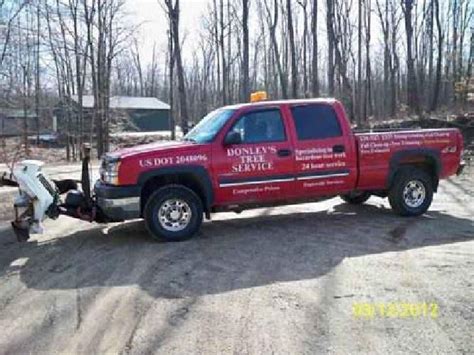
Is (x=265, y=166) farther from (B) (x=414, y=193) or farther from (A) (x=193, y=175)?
(B) (x=414, y=193)

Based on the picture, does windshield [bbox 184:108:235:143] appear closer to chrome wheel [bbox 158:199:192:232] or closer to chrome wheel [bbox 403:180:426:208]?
chrome wheel [bbox 158:199:192:232]

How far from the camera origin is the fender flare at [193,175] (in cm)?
781

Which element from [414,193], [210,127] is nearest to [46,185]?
[210,127]

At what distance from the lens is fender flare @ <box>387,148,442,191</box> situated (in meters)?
9.18

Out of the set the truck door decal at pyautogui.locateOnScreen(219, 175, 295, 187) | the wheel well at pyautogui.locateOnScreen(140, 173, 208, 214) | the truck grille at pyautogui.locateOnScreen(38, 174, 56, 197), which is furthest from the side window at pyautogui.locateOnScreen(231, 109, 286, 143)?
the truck grille at pyautogui.locateOnScreen(38, 174, 56, 197)

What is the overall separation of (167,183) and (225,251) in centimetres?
143

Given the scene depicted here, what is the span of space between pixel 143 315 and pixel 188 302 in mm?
482

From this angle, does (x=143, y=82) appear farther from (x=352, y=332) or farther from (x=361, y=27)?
(x=352, y=332)

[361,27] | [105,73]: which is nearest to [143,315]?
[105,73]

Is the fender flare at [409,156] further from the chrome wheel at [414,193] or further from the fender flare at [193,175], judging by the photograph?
the fender flare at [193,175]

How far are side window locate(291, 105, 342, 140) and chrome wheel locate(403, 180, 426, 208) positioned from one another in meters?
1.58

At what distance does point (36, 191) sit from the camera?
7789mm
